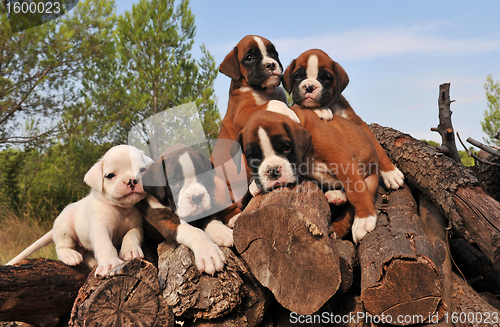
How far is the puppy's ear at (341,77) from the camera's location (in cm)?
418

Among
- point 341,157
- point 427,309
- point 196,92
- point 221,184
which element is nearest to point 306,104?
point 341,157

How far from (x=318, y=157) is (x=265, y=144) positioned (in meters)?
0.65

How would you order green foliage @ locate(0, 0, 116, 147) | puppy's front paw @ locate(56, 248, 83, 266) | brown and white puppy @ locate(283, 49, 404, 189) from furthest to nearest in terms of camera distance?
green foliage @ locate(0, 0, 116, 147) < brown and white puppy @ locate(283, 49, 404, 189) < puppy's front paw @ locate(56, 248, 83, 266)

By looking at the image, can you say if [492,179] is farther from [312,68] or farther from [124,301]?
[124,301]

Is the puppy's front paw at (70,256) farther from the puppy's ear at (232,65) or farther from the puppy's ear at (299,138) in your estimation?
the puppy's ear at (232,65)

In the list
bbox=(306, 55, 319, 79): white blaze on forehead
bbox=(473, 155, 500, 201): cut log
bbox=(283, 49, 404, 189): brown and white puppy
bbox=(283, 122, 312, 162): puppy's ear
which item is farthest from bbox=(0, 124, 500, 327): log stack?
bbox=(473, 155, 500, 201): cut log

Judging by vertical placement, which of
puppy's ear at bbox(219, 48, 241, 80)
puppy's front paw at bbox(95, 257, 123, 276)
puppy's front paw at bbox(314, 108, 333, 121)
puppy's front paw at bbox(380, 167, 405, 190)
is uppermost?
puppy's ear at bbox(219, 48, 241, 80)

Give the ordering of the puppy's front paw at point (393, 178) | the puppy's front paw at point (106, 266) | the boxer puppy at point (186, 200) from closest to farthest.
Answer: the puppy's front paw at point (106, 266), the boxer puppy at point (186, 200), the puppy's front paw at point (393, 178)

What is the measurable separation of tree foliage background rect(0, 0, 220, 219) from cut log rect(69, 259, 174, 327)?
7545 millimetres

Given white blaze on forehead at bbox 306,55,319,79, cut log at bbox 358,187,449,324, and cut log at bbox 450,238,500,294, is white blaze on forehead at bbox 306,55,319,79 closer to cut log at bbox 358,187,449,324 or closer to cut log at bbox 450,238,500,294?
cut log at bbox 358,187,449,324

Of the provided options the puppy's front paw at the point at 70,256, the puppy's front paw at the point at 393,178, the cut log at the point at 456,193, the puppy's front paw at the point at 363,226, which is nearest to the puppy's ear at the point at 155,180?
the puppy's front paw at the point at 70,256

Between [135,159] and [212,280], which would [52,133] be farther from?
[212,280]

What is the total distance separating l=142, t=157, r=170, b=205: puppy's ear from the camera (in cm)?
340

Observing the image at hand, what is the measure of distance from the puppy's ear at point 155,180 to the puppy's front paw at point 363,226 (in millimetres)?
1795
